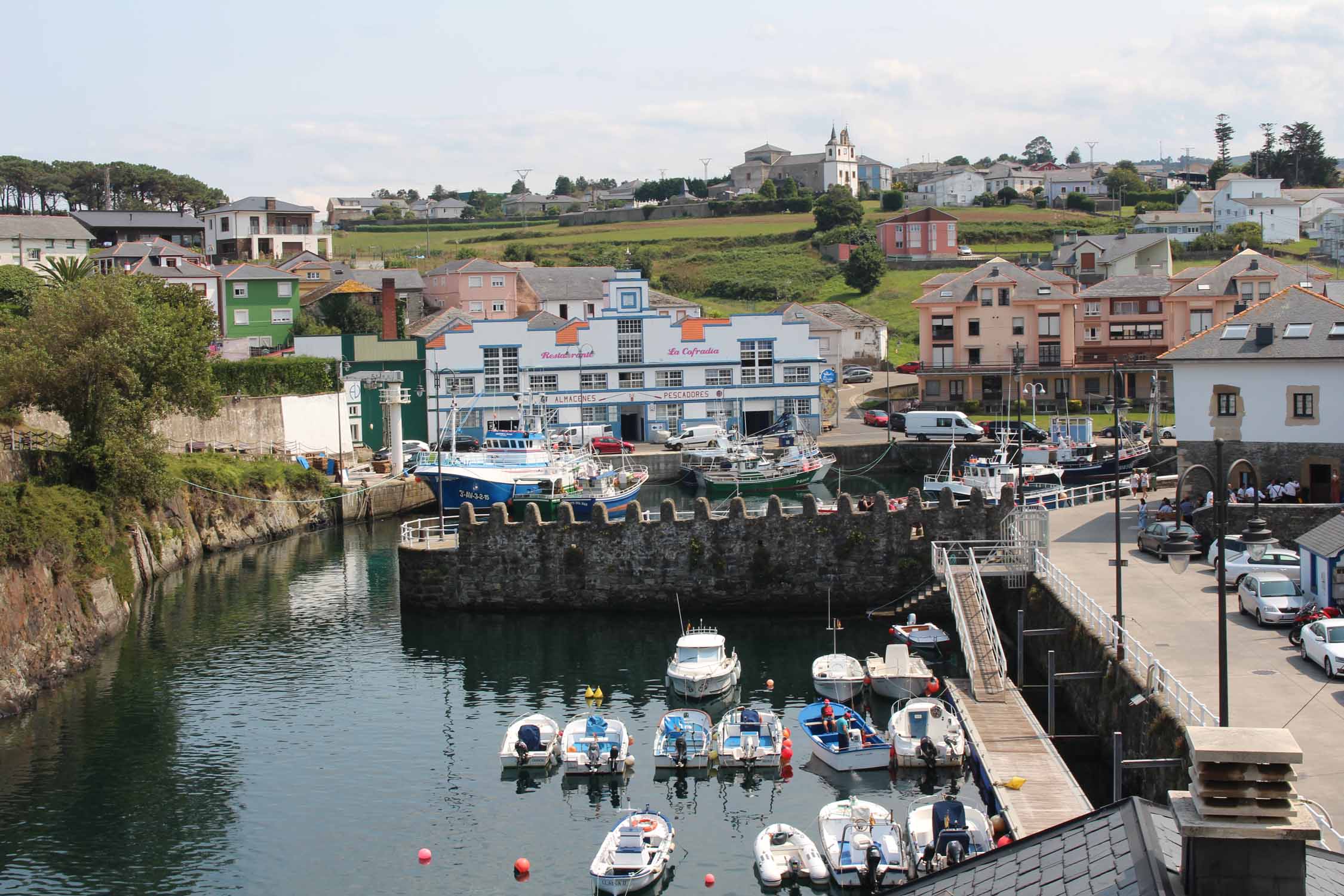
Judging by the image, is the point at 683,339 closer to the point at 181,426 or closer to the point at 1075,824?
the point at 181,426

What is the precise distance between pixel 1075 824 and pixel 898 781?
1914cm

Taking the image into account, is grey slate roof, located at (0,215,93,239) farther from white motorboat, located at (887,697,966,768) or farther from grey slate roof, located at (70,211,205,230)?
white motorboat, located at (887,697,966,768)

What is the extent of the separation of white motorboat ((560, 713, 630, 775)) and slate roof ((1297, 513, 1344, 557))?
16.4m

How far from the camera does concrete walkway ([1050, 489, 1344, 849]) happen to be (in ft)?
74.2

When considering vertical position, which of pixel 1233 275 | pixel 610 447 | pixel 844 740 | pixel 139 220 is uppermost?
pixel 139 220

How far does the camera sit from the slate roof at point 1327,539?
31000 millimetres

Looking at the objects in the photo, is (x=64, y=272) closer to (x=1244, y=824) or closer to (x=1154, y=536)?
(x=1154, y=536)

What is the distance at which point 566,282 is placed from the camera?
10131 centimetres

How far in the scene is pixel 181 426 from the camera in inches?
2453

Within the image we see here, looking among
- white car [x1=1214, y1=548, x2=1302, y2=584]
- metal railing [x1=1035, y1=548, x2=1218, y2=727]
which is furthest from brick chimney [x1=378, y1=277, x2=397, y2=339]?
white car [x1=1214, y1=548, x2=1302, y2=584]

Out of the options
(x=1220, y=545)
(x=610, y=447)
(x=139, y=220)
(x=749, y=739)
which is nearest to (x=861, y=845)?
(x=749, y=739)

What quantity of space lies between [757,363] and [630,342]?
7.58 m

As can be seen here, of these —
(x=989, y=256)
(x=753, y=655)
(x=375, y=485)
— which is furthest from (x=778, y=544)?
(x=989, y=256)

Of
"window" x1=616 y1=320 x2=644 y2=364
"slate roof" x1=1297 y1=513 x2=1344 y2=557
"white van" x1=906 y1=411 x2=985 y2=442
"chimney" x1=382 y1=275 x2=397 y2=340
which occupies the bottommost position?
"slate roof" x1=1297 y1=513 x2=1344 y2=557
